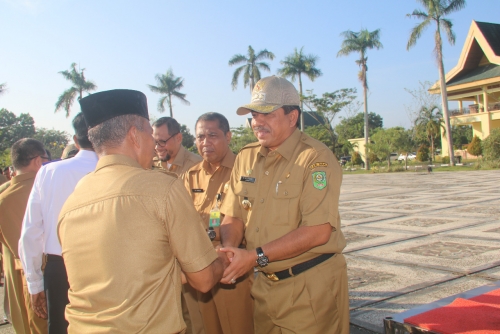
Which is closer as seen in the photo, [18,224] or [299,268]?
[299,268]

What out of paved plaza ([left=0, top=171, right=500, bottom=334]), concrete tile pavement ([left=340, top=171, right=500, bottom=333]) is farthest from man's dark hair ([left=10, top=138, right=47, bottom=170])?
concrete tile pavement ([left=340, top=171, right=500, bottom=333])

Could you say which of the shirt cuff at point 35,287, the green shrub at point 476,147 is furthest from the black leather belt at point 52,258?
the green shrub at point 476,147

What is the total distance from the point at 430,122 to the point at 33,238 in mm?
38116

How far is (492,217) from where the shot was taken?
859cm

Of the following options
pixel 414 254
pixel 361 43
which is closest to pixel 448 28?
pixel 361 43

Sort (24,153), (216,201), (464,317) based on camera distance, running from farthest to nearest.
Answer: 1. (24,153)
2. (216,201)
3. (464,317)

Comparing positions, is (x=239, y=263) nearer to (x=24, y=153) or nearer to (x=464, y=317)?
(x=464, y=317)

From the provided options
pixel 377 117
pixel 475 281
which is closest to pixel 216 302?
pixel 475 281

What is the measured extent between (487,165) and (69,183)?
28.5 meters

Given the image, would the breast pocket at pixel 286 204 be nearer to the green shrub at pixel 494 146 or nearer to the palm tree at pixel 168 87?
the green shrub at pixel 494 146

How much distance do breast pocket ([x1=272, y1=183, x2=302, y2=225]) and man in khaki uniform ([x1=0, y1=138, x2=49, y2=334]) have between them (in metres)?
2.26

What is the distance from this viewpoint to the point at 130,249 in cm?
163

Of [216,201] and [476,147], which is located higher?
[476,147]

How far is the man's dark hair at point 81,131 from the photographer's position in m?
3.12
